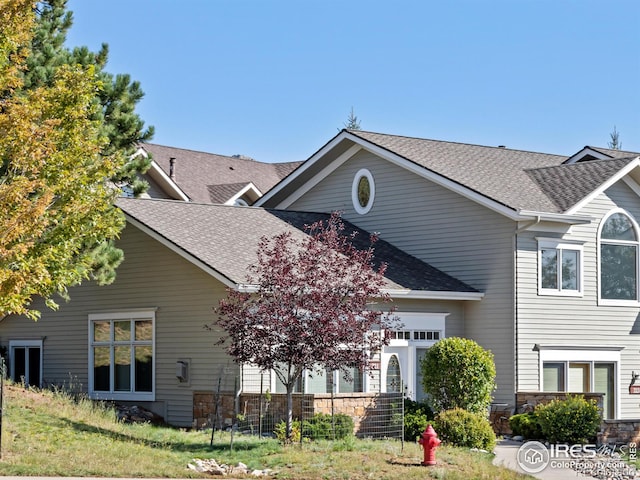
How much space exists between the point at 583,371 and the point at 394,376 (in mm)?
5302

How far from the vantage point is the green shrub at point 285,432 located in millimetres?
21258

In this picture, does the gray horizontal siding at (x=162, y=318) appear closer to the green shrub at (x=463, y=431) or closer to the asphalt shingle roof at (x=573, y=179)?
the green shrub at (x=463, y=431)

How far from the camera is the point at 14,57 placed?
2134cm

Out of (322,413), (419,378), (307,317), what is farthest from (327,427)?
(419,378)

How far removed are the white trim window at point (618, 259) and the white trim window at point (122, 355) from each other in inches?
467

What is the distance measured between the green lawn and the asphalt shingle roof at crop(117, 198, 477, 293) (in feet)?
15.1

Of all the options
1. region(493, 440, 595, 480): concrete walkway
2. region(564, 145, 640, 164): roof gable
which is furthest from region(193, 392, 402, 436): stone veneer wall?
region(564, 145, 640, 164): roof gable

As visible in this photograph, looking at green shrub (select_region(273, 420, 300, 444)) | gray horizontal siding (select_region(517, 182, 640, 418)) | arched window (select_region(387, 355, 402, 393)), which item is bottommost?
green shrub (select_region(273, 420, 300, 444))

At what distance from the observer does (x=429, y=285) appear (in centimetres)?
2828

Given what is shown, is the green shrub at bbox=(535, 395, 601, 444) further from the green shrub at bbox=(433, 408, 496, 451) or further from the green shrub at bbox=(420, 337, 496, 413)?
the green shrub at bbox=(433, 408, 496, 451)

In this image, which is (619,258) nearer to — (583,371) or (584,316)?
(584,316)

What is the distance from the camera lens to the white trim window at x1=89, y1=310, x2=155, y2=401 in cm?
2806

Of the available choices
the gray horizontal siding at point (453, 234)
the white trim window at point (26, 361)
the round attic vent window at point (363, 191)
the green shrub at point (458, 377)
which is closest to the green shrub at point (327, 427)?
the green shrub at point (458, 377)

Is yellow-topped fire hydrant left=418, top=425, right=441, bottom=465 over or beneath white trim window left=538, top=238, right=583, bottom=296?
beneath
